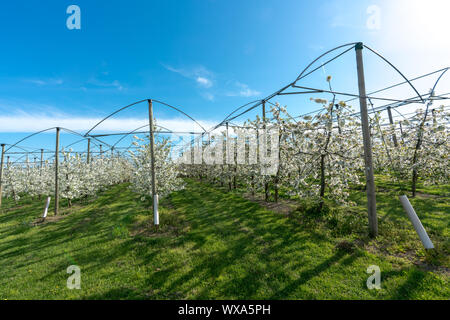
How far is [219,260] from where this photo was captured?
5480mm

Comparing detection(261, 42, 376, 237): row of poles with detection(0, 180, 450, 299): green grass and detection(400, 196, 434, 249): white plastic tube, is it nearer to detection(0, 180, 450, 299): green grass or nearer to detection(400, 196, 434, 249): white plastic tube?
detection(0, 180, 450, 299): green grass

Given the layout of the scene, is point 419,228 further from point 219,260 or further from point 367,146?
point 219,260

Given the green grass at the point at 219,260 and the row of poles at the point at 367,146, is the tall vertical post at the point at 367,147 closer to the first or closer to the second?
the row of poles at the point at 367,146

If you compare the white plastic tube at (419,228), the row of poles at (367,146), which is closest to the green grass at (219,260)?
the white plastic tube at (419,228)

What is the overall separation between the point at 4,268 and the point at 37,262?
88 centimetres

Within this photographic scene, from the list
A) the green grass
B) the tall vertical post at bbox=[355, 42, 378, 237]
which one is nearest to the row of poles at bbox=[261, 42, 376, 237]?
the tall vertical post at bbox=[355, 42, 378, 237]

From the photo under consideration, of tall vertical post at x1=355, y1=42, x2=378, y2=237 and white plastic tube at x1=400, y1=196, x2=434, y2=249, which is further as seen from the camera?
tall vertical post at x1=355, y1=42, x2=378, y2=237

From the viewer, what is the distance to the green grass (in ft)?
13.5

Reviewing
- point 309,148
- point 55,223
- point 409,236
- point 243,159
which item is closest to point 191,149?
point 243,159

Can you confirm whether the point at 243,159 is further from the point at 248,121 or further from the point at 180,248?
→ the point at 180,248

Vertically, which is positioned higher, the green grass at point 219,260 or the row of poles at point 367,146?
the row of poles at point 367,146

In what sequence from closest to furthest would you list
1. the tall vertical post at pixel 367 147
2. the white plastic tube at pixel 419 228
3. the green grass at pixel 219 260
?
the green grass at pixel 219 260 < the white plastic tube at pixel 419 228 < the tall vertical post at pixel 367 147

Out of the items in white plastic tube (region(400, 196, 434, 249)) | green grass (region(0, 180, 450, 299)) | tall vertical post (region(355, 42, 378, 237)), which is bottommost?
green grass (region(0, 180, 450, 299))

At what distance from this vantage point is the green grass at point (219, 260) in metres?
4.11
